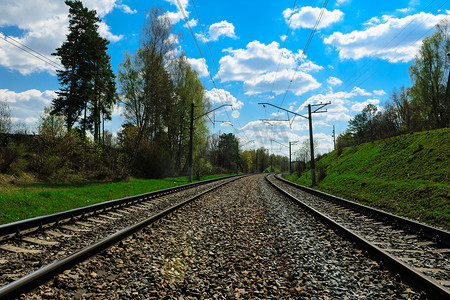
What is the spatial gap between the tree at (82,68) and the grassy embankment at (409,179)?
84.7 feet

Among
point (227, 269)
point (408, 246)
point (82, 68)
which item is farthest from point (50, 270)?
point (82, 68)

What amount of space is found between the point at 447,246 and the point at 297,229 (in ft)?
10.1

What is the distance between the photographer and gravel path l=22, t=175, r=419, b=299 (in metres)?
3.26

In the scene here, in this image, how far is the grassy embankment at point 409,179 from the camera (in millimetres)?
8828

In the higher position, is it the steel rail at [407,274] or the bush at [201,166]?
the bush at [201,166]

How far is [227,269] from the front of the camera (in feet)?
13.3

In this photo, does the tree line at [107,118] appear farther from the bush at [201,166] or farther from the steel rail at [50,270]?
the steel rail at [50,270]

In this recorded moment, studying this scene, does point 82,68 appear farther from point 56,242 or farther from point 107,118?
point 56,242

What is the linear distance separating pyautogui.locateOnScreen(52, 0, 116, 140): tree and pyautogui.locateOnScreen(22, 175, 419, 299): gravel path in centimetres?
2579

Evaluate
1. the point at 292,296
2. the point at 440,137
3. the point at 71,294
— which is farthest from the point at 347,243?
the point at 440,137

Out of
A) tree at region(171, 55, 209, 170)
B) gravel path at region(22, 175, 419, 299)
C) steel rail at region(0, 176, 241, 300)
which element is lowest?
gravel path at region(22, 175, 419, 299)

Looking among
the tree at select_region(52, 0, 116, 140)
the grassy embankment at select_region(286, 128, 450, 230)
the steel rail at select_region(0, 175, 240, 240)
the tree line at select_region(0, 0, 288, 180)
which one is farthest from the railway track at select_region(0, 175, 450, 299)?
the tree at select_region(52, 0, 116, 140)

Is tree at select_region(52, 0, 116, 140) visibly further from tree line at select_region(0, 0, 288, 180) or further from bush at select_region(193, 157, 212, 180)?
bush at select_region(193, 157, 212, 180)

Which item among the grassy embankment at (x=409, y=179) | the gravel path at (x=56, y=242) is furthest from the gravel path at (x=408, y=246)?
the gravel path at (x=56, y=242)
